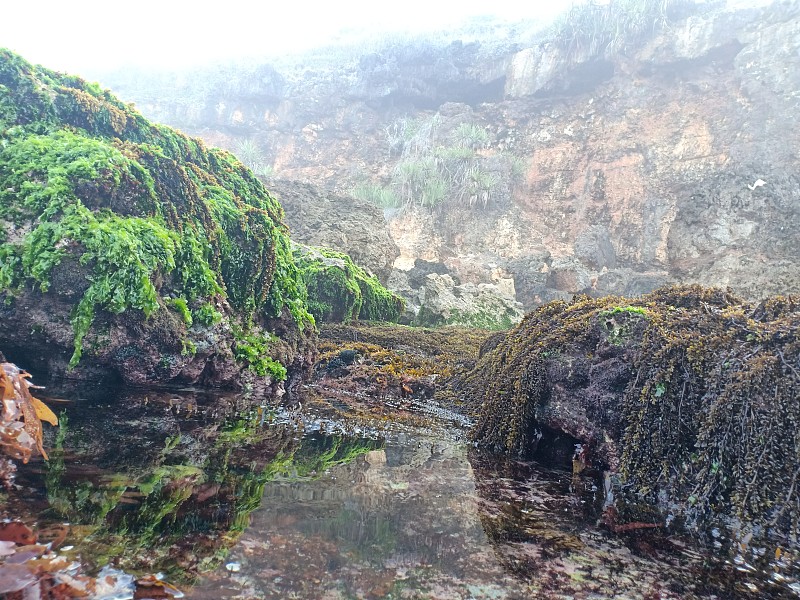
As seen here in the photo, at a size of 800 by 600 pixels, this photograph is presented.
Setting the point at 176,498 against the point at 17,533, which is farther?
the point at 176,498

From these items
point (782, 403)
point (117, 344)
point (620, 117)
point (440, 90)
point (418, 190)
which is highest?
point (440, 90)

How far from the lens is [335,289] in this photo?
35.9ft

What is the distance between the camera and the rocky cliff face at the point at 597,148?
19875 mm

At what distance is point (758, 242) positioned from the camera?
19.2 meters

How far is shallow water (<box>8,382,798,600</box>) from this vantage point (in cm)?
188

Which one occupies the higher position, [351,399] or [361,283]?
[361,283]

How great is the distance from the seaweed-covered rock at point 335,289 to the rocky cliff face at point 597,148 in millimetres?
7985

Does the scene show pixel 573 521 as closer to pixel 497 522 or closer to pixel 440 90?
pixel 497 522

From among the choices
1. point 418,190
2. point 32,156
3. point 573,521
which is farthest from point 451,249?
point 573,521

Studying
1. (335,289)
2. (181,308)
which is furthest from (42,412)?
(335,289)

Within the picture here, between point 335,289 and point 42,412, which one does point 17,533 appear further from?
point 335,289

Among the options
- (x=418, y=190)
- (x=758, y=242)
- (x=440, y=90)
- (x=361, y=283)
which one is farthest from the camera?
(x=440, y=90)

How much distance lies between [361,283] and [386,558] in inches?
387

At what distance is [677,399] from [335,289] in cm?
817
